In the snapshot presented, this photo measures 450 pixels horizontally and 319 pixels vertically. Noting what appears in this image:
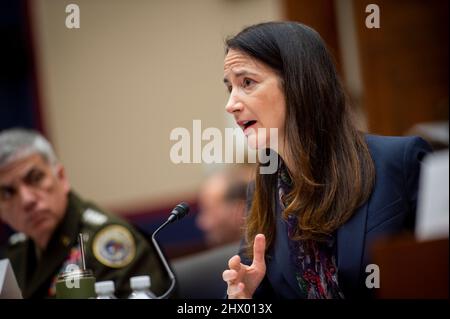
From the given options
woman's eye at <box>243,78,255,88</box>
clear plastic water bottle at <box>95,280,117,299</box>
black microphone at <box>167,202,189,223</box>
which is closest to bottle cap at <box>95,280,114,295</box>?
clear plastic water bottle at <box>95,280,117,299</box>

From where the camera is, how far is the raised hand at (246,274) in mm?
1897

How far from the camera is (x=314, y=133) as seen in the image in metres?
1.94

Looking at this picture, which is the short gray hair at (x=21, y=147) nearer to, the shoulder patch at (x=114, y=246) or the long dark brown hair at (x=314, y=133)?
the shoulder patch at (x=114, y=246)

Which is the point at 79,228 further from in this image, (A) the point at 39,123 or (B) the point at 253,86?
(A) the point at 39,123

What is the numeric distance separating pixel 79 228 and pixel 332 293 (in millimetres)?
1063

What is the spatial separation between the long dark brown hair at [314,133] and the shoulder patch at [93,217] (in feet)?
2.95

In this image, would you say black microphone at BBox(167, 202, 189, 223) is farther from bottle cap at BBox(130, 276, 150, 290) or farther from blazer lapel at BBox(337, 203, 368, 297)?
blazer lapel at BBox(337, 203, 368, 297)

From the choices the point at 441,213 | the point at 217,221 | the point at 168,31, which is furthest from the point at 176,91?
the point at 441,213

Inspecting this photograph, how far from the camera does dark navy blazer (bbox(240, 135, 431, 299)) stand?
1.89 meters

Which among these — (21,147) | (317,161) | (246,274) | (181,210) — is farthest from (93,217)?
(317,161)

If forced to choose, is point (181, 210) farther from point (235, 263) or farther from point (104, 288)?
point (104, 288)

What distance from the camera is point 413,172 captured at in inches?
75.8

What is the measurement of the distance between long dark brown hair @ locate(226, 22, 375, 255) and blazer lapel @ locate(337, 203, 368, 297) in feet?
0.06

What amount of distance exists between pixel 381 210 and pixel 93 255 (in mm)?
1044
